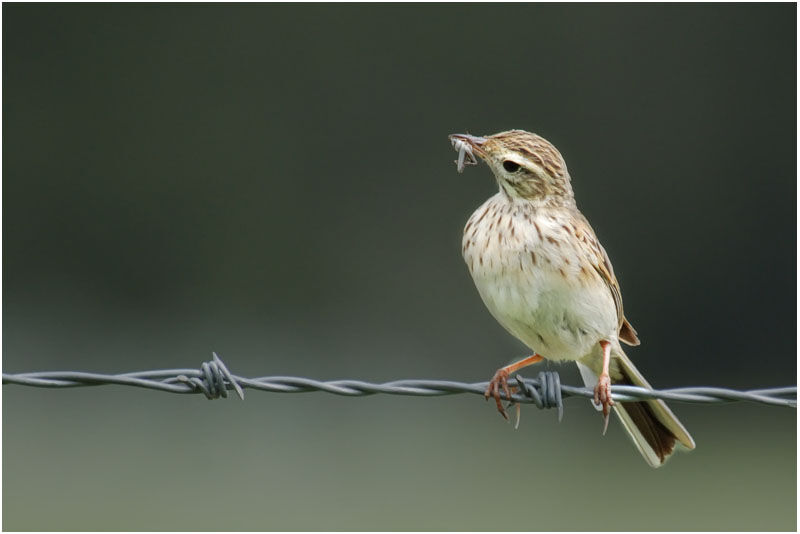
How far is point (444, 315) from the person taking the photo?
34.8 ft

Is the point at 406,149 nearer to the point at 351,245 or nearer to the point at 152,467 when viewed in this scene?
the point at 351,245

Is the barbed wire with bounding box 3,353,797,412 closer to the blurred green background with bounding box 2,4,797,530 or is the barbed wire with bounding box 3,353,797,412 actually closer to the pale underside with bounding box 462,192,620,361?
the pale underside with bounding box 462,192,620,361

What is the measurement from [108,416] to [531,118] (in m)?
3.84

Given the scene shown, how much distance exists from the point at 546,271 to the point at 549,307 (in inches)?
5.0

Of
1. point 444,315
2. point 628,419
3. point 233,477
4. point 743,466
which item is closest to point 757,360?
point 743,466

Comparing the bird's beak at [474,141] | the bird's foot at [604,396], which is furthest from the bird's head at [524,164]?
the bird's foot at [604,396]

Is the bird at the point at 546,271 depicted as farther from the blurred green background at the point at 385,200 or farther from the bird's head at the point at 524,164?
the blurred green background at the point at 385,200

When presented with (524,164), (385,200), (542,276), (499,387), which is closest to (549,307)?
(542,276)

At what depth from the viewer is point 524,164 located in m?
4.93

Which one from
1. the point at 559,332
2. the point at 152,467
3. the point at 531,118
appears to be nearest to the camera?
the point at 559,332

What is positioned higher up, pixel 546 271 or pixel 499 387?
pixel 546 271

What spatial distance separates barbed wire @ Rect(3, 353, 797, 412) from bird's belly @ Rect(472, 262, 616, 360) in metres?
0.64

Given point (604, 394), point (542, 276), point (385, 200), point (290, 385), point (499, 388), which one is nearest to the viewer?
point (290, 385)

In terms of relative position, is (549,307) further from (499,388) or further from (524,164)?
(524,164)
